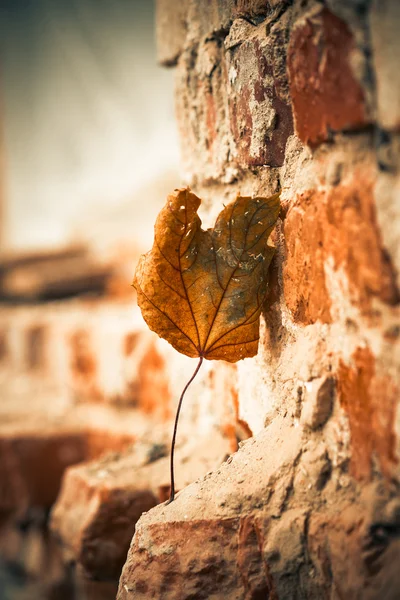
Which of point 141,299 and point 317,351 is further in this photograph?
point 141,299

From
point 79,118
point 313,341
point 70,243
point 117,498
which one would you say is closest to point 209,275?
point 313,341

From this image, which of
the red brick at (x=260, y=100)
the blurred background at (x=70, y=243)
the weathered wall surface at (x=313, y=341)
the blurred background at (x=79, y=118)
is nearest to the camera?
the weathered wall surface at (x=313, y=341)

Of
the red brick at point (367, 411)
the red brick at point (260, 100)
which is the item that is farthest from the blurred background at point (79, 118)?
the red brick at point (367, 411)

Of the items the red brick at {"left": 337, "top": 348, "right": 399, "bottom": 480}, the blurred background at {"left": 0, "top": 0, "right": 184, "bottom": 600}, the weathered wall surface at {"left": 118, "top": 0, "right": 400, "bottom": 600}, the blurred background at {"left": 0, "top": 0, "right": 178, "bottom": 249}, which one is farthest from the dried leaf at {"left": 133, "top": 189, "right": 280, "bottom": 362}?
the blurred background at {"left": 0, "top": 0, "right": 178, "bottom": 249}

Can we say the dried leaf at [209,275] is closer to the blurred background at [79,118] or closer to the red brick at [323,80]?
the red brick at [323,80]

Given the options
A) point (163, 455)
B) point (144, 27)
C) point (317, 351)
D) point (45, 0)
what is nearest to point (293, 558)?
point (317, 351)

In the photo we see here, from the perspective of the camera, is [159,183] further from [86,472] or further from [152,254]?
[152,254]

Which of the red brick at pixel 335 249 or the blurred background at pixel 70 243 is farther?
the blurred background at pixel 70 243

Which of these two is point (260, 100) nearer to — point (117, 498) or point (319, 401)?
point (319, 401)

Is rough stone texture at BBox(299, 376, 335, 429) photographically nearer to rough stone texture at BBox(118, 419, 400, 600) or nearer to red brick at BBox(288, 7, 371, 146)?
rough stone texture at BBox(118, 419, 400, 600)
